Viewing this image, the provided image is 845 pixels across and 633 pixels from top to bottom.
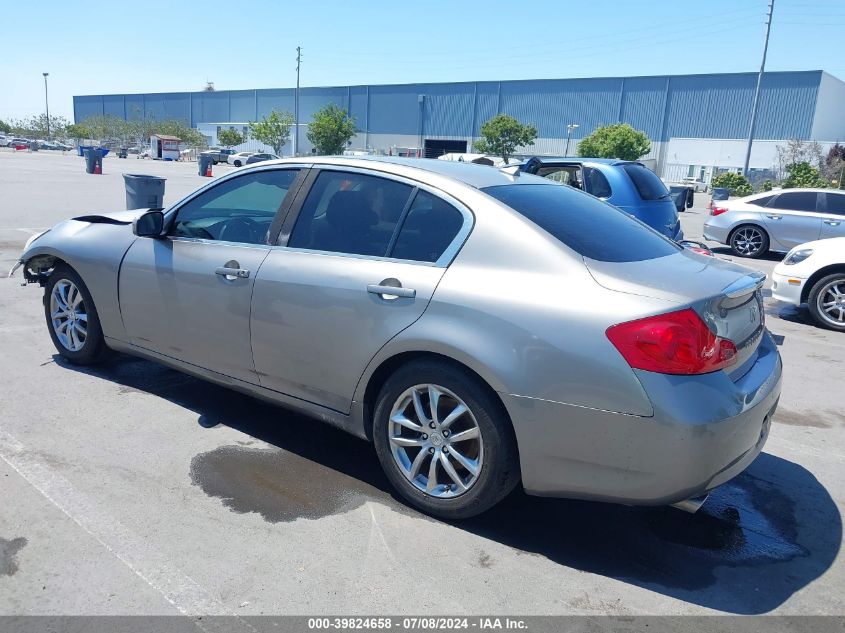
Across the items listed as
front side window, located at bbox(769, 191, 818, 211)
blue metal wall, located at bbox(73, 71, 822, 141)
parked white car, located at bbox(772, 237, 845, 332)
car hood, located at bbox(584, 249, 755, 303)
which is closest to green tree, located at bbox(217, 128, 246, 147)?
blue metal wall, located at bbox(73, 71, 822, 141)

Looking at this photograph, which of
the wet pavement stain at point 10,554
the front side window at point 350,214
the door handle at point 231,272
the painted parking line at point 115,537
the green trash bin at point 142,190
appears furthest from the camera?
the green trash bin at point 142,190

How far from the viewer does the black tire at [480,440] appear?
306 cm

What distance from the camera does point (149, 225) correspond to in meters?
4.39

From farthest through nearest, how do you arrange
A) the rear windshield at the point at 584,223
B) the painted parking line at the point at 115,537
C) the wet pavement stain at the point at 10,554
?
the rear windshield at the point at 584,223
the wet pavement stain at the point at 10,554
the painted parking line at the point at 115,537

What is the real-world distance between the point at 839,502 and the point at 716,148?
7217cm

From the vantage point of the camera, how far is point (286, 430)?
4.41m

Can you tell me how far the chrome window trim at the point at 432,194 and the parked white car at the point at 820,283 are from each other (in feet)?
21.8

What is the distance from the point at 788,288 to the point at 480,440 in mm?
6908

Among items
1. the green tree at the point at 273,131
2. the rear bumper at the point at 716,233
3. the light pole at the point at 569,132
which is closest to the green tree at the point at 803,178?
the rear bumper at the point at 716,233

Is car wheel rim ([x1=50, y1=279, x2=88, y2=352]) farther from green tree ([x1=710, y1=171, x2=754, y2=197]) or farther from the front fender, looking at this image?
green tree ([x1=710, y1=171, x2=754, y2=197])

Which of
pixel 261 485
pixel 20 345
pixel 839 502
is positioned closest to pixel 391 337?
pixel 261 485

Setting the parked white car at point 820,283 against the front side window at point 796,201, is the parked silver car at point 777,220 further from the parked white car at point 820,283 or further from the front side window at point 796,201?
the parked white car at point 820,283

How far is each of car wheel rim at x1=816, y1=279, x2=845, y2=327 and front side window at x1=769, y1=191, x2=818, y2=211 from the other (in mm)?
6196

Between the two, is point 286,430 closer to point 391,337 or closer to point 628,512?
point 391,337
